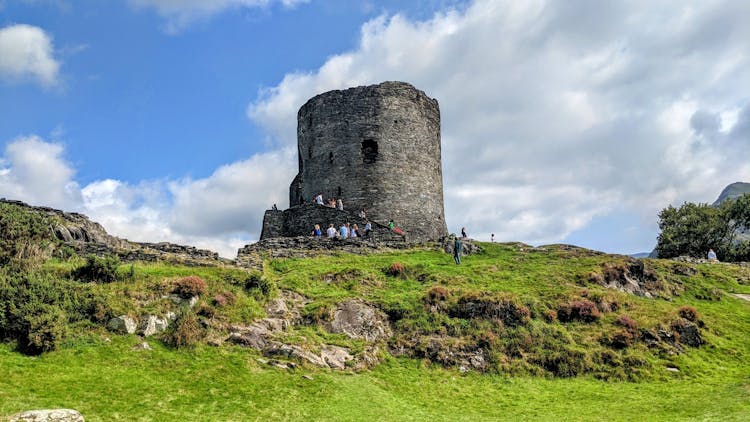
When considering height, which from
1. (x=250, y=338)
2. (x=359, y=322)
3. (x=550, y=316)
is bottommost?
(x=250, y=338)

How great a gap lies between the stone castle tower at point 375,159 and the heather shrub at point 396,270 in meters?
11.2

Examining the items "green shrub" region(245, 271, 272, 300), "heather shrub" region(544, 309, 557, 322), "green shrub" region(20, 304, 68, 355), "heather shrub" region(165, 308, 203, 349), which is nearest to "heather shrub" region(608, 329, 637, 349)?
"heather shrub" region(544, 309, 557, 322)

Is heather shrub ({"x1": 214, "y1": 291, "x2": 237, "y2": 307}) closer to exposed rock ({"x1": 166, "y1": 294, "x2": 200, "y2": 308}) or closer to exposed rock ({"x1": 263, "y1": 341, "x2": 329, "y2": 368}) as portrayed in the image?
exposed rock ({"x1": 166, "y1": 294, "x2": 200, "y2": 308})

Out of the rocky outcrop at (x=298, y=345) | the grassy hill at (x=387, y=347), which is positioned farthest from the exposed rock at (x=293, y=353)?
the grassy hill at (x=387, y=347)

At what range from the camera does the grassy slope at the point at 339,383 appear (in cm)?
1288

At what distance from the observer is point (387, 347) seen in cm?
1942

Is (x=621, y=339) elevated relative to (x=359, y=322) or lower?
lower

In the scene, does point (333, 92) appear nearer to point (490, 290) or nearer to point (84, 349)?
point (490, 290)

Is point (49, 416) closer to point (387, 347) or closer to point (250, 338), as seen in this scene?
point (250, 338)

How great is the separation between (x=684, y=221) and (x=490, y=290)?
3728 cm

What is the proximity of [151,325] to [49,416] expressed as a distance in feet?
19.0

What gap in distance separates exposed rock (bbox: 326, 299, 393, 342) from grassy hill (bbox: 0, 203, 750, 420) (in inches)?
10.6

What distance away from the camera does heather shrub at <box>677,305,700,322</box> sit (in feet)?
75.5

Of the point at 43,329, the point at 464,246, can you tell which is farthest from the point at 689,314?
the point at 43,329
